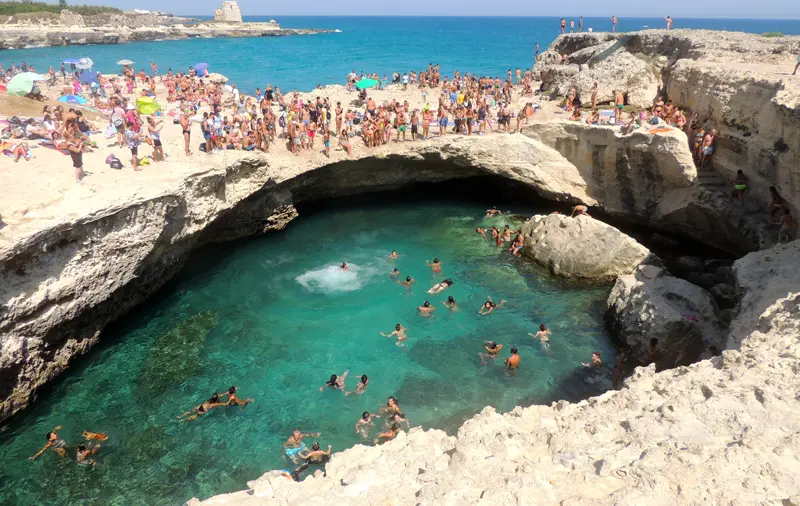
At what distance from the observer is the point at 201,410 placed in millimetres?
12109

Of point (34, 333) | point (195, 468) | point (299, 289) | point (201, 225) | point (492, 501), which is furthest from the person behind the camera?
point (299, 289)

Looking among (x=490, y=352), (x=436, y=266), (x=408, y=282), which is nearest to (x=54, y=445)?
(x=408, y=282)

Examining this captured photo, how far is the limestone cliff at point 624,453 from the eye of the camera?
5684mm

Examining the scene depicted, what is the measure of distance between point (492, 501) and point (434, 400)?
6.75m

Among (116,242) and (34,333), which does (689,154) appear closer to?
(116,242)

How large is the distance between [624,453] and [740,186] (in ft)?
43.6

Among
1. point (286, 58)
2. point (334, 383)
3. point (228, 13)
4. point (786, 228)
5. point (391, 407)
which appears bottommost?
point (334, 383)

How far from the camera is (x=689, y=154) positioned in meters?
17.4

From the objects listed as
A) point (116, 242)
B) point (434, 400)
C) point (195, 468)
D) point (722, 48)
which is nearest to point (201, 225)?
point (116, 242)

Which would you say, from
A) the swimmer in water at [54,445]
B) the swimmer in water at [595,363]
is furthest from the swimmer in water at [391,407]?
the swimmer in water at [54,445]

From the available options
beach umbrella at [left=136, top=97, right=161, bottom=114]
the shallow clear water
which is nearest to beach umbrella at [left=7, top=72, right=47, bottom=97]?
beach umbrella at [left=136, top=97, right=161, bottom=114]

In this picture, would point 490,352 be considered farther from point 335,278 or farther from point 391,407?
point 335,278

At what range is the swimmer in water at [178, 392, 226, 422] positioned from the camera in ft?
39.7

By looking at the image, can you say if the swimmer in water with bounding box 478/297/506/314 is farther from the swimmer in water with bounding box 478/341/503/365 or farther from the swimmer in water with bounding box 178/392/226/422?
the swimmer in water with bounding box 178/392/226/422
